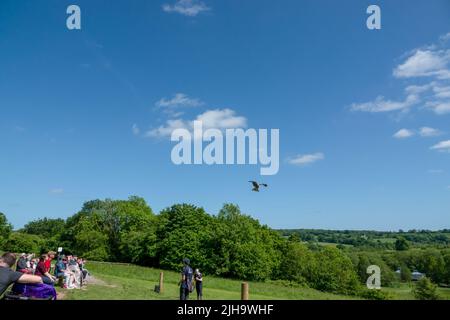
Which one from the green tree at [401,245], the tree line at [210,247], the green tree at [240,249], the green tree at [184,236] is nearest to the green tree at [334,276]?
the tree line at [210,247]

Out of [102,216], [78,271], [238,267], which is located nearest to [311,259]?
[238,267]

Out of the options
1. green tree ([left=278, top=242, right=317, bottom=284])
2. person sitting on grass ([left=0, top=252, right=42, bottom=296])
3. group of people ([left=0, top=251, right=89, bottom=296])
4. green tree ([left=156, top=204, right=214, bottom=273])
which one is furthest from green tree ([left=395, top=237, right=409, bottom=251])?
person sitting on grass ([left=0, top=252, right=42, bottom=296])

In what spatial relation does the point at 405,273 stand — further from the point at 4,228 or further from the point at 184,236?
the point at 4,228

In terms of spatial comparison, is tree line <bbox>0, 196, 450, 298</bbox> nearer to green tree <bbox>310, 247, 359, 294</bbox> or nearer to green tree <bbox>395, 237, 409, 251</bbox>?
green tree <bbox>310, 247, 359, 294</bbox>

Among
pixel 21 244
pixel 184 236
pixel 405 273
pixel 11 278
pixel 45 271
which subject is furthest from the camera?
pixel 405 273

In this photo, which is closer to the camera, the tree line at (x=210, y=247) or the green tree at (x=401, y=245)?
the tree line at (x=210, y=247)

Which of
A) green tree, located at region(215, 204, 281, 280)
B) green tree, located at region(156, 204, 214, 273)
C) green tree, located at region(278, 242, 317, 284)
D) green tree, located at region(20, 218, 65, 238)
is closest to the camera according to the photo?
green tree, located at region(156, 204, 214, 273)

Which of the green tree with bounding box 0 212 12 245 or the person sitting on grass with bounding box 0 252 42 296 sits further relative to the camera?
the green tree with bounding box 0 212 12 245

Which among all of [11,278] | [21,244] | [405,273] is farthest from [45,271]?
[405,273]

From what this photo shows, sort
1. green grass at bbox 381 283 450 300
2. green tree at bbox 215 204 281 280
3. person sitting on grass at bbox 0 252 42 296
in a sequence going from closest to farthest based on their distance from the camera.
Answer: person sitting on grass at bbox 0 252 42 296 → green grass at bbox 381 283 450 300 → green tree at bbox 215 204 281 280

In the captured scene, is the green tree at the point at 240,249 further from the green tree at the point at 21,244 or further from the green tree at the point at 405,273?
the green tree at the point at 21,244

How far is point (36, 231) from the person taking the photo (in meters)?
136

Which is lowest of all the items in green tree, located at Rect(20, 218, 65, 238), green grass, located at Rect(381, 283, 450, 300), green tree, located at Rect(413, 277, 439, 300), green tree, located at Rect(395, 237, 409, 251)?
green grass, located at Rect(381, 283, 450, 300)
